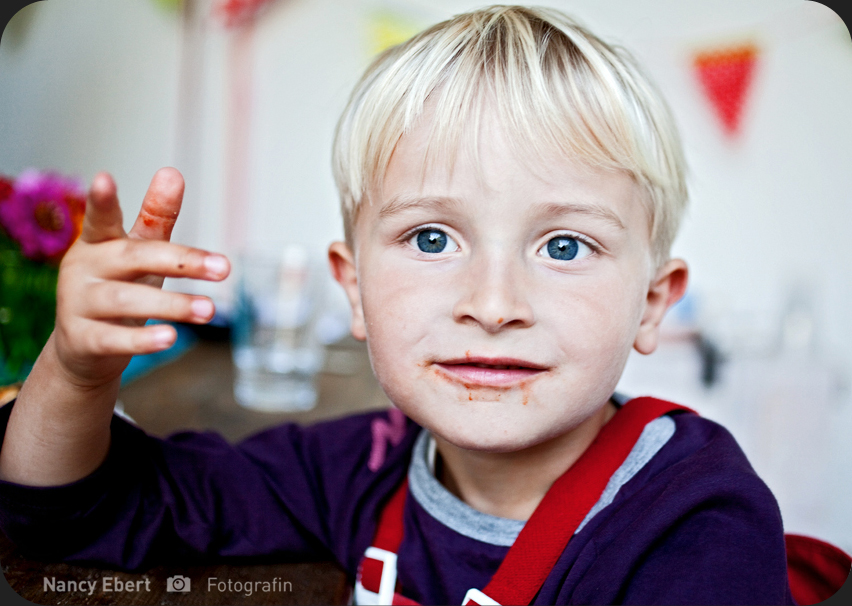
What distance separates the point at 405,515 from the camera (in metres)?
0.74

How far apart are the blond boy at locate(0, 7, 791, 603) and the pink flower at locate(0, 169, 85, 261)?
0.39 meters

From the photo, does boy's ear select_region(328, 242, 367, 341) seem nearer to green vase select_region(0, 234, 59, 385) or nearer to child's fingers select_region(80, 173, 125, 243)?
child's fingers select_region(80, 173, 125, 243)

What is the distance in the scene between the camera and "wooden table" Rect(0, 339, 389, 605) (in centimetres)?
57

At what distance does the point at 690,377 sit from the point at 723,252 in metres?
0.44

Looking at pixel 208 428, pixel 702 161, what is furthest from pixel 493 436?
pixel 702 161

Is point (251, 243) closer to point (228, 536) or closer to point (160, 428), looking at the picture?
point (160, 428)

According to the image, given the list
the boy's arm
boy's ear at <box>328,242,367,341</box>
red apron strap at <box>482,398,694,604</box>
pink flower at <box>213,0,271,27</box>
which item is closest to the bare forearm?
the boy's arm

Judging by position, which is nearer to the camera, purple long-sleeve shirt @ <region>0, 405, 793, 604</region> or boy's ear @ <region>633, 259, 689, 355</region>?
purple long-sleeve shirt @ <region>0, 405, 793, 604</region>

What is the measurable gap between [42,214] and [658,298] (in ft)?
2.72

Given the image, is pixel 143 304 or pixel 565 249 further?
pixel 565 249

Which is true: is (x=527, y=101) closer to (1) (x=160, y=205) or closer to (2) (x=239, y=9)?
(1) (x=160, y=205)

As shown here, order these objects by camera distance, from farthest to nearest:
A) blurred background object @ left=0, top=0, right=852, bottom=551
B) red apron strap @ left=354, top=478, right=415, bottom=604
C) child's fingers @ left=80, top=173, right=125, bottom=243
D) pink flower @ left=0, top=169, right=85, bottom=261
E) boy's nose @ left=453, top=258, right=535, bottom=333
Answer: blurred background object @ left=0, top=0, right=852, bottom=551
pink flower @ left=0, top=169, right=85, bottom=261
red apron strap @ left=354, top=478, right=415, bottom=604
boy's nose @ left=453, top=258, right=535, bottom=333
child's fingers @ left=80, top=173, right=125, bottom=243

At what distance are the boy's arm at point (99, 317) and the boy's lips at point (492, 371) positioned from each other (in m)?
0.23

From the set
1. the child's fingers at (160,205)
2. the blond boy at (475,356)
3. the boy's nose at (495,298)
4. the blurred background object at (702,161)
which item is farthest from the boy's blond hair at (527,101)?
the blurred background object at (702,161)
